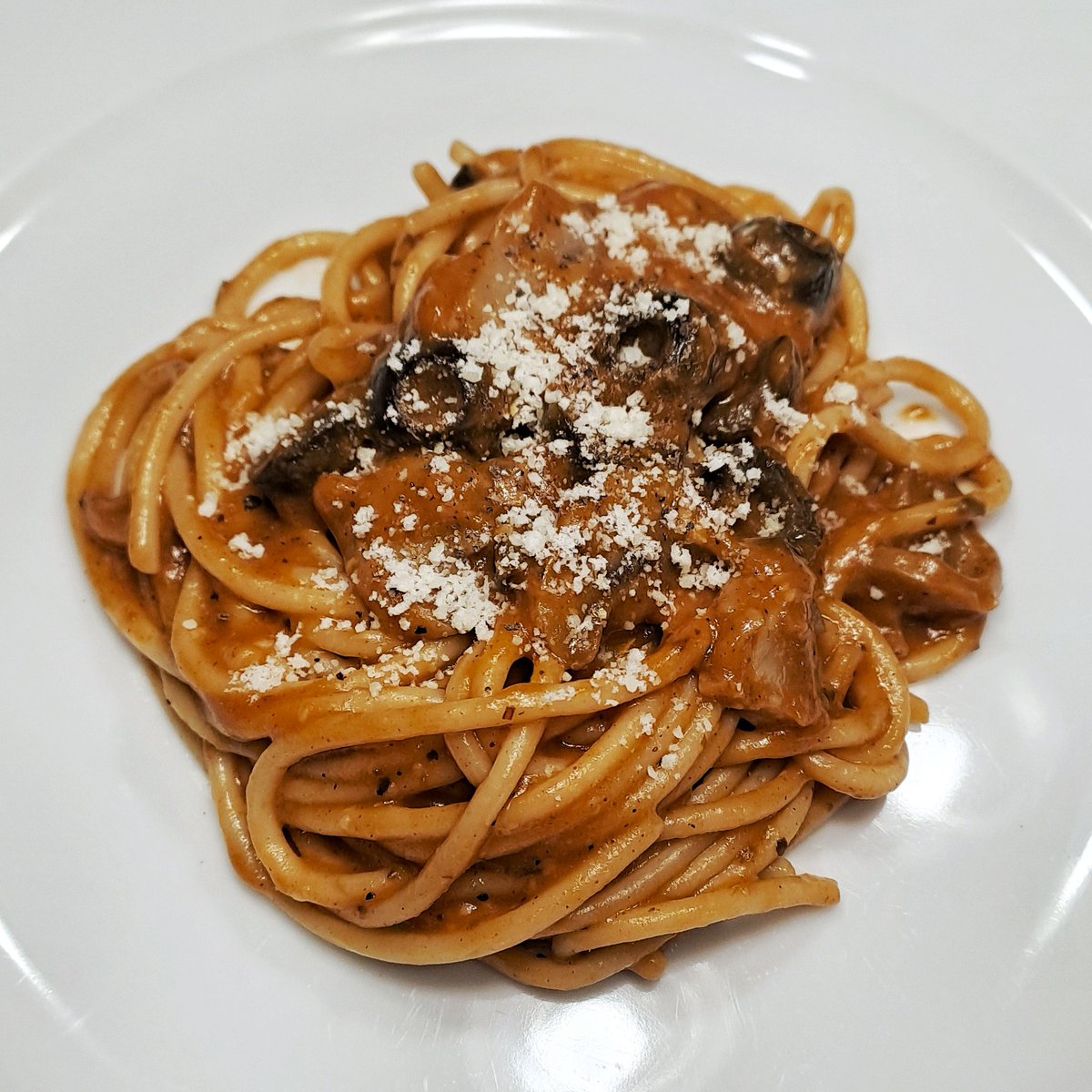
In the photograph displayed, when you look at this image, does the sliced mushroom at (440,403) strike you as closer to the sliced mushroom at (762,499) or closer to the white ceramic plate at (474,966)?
the sliced mushroom at (762,499)

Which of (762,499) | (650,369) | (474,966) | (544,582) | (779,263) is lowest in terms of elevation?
(474,966)

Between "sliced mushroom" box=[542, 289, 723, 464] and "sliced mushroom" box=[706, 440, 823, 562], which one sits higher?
"sliced mushroom" box=[542, 289, 723, 464]

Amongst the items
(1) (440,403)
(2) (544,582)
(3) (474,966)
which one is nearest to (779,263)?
(1) (440,403)

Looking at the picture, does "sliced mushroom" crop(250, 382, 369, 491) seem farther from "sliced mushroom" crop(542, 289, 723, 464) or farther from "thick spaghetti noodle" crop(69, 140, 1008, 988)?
"sliced mushroom" crop(542, 289, 723, 464)

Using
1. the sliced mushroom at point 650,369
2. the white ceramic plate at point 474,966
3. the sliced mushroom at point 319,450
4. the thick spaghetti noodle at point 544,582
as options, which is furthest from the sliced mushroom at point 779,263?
the sliced mushroom at point 319,450

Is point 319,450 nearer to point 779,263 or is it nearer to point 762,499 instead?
point 762,499

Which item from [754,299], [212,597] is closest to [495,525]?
[212,597]

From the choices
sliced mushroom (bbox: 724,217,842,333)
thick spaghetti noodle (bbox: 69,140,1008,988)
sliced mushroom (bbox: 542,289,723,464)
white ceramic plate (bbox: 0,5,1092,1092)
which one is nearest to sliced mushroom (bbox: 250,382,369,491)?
thick spaghetti noodle (bbox: 69,140,1008,988)
